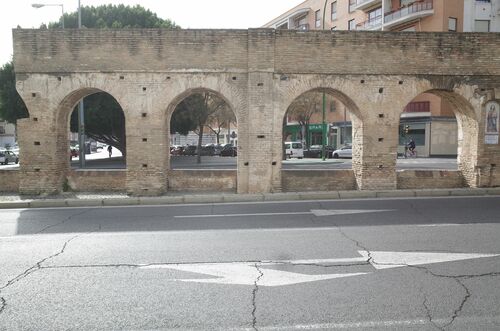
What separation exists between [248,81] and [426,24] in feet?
99.7

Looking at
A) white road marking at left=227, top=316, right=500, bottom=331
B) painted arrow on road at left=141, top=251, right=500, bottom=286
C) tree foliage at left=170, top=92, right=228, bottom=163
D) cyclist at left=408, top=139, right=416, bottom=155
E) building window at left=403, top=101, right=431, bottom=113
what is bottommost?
white road marking at left=227, top=316, right=500, bottom=331

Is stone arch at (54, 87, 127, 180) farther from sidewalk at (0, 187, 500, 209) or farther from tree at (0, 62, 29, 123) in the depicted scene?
tree at (0, 62, 29, 123)

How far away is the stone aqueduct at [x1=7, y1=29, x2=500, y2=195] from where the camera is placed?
41.0 ft

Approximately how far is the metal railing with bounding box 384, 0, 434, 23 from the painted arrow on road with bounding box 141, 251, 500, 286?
35.9 metres

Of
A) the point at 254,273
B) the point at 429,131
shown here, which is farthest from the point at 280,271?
the point at 429,131

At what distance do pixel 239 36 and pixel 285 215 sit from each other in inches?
258

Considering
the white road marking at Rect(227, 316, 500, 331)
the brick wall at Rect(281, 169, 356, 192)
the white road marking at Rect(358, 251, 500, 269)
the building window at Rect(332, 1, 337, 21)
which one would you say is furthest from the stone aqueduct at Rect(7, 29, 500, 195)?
the building window at Rect(332, 1, 337, 21)

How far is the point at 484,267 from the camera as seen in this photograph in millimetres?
5141

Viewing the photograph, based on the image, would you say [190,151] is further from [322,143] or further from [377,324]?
[377,324]

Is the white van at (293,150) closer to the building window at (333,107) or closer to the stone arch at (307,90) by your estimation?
the building window at (333,107)

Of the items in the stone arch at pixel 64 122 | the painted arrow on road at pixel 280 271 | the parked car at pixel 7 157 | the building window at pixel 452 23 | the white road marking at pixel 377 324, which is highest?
the building window at pixel 452 23

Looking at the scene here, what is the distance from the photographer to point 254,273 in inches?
198

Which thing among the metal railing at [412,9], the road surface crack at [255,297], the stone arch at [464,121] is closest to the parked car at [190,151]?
the metal railing at [412,9]

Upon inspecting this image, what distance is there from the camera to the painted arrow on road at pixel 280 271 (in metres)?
4.79
